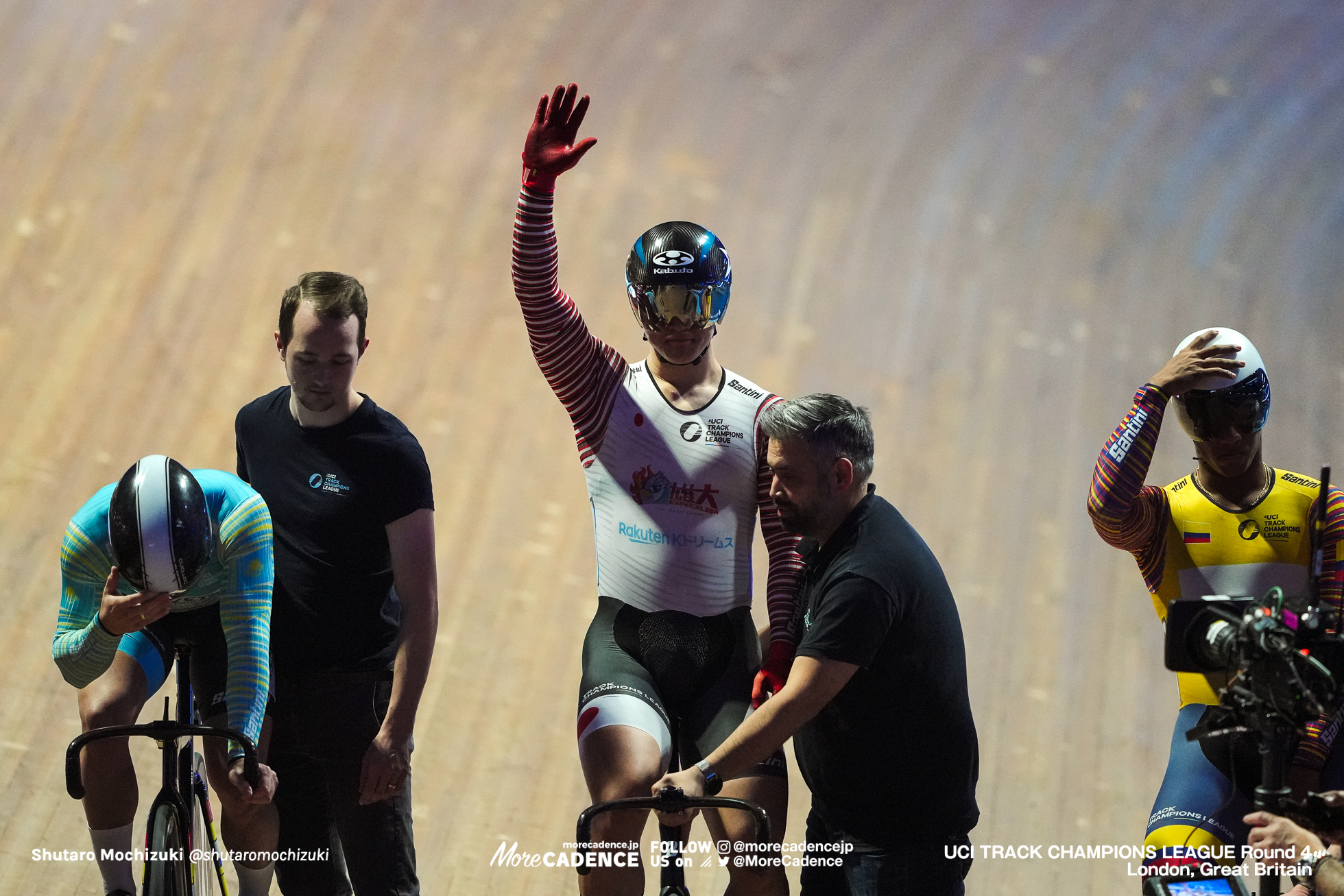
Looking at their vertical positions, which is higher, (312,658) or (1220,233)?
(1220,233)

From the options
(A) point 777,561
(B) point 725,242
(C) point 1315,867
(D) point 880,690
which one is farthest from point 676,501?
(B) point 725,242

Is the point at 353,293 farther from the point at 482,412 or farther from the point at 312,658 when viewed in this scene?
the point at 482,412

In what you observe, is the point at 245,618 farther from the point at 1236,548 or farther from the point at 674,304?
the point at 1236,548

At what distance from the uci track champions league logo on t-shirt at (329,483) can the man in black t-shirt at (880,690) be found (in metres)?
0.98

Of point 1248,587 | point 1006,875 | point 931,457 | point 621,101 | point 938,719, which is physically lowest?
point 1006,875

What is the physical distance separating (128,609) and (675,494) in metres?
1.09

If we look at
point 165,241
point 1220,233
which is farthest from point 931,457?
point 165,241

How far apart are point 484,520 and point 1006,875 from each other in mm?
2106

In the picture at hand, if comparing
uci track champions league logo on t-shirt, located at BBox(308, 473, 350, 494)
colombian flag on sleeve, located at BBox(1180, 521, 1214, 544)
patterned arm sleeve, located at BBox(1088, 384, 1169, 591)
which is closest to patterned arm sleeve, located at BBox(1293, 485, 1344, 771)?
colombian flag on sleeve, located at BBox(1180, 521, 1214, 544)

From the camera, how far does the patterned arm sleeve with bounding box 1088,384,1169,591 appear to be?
2871 mm

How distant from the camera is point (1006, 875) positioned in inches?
171

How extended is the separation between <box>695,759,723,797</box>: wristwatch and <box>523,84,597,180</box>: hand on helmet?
1255 millimetres

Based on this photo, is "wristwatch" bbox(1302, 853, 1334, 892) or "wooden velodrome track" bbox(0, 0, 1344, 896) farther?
"wooden velodrome track" bbox(0, 0, 1344, 896)

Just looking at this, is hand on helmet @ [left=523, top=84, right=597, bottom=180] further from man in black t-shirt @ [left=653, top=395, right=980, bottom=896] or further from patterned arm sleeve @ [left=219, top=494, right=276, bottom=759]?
patterned arm sleeve @ [left=219, top=494, right=276, bottom=759]
